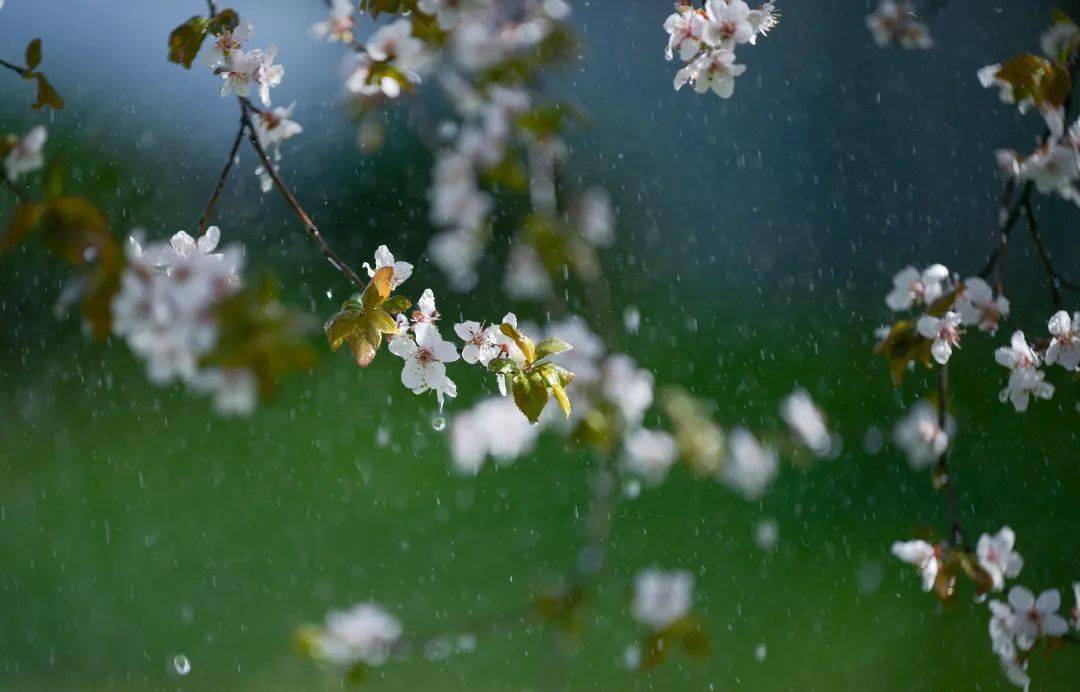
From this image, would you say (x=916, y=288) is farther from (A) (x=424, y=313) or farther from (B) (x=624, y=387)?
(B) (x=624, y=387)

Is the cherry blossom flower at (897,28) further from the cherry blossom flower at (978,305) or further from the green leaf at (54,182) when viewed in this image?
the green leaf at (54,182)

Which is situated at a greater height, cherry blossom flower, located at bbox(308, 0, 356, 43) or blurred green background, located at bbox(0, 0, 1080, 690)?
cherry blossom flower, located at bbox(308, 0, 356, 43)

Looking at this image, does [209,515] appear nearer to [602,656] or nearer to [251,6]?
[602,656]

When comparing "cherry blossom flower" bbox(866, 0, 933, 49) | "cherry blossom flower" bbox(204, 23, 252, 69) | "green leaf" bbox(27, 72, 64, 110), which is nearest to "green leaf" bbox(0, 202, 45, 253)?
"green leaf" bbox(27, 72, 64, 110)

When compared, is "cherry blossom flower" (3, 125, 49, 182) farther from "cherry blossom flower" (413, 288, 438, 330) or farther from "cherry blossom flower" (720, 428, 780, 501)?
"cherry blossom flower" (720, 428, 780, 501)

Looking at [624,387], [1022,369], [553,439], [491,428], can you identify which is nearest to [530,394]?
[1022,369]

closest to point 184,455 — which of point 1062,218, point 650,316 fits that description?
point 650,316
